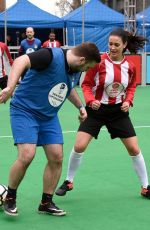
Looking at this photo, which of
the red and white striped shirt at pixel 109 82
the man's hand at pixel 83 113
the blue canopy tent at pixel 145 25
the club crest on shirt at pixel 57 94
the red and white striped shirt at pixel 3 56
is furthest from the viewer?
the blue canopy tent at pixel 145 25

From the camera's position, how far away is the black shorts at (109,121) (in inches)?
241

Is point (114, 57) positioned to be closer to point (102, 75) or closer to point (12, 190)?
point (102, 75)

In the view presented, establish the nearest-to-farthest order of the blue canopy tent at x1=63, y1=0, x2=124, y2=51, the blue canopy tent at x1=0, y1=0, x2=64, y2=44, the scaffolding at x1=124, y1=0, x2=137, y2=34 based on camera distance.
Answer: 1. the scaffolding at x1=124, y1=0, x2=137, y2=34
2. the blue canopy tent at x1=0, y1=0, x2=64, y2=44
3. the blue canopy tent at x1=63, y1=0, x2=124, y2=51

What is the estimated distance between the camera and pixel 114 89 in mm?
6129

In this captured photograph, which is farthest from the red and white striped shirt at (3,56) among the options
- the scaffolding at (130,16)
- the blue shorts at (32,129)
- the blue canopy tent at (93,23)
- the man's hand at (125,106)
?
the blue canopy tent at (93,23)

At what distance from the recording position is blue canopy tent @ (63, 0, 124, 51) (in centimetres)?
2433

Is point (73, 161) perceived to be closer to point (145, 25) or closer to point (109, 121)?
point (109, 121)

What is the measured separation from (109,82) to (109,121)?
0.42 meters

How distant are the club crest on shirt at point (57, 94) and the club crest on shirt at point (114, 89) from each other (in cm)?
92

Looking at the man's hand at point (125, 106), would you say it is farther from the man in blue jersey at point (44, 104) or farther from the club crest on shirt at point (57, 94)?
the club crest on shirt at point (57, 94)

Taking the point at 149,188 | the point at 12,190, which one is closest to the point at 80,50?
the point at 12,190

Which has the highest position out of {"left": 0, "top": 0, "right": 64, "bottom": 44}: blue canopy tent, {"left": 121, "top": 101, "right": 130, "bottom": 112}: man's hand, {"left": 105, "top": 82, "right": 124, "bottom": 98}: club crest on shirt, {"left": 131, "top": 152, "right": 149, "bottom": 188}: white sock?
{"left": 0, "top": 0, "right": 64, "bottom": 44}: blue canopy tent

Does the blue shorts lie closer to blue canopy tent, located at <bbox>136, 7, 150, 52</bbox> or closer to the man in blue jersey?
the man in blue jersey

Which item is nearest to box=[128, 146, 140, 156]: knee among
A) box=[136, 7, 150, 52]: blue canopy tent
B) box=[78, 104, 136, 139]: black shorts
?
box=[78, 104, 136, 139]: black shorts
